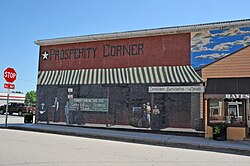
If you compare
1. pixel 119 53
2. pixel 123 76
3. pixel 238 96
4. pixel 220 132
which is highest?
pixel 119 53

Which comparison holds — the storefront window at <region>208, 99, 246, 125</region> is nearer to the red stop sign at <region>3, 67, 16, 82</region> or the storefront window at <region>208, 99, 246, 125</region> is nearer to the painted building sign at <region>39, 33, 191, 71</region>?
the painted building sign at <region>39, 33, 191, 71</region>

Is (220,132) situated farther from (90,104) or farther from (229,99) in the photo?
(90,104)

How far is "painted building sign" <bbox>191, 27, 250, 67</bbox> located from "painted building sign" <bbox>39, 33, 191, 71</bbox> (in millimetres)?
499

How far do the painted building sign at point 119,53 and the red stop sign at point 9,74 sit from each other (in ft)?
7.50

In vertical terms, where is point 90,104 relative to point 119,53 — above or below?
below

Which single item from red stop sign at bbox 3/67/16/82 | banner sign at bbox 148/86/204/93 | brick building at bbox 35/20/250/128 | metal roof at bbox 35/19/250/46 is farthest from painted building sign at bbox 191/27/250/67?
red stop sign at bbox 3/67/16/82

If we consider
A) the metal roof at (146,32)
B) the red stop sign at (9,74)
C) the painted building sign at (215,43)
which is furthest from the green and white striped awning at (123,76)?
the metal roof at (146,32)

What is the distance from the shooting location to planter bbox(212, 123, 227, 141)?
14203 mm

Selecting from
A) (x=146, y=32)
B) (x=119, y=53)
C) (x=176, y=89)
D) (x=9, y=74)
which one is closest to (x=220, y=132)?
(x=176, y=89)

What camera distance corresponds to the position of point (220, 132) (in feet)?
46.7

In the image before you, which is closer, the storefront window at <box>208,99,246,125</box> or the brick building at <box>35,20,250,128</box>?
the storefront window at <box>208,99,246,125</box>

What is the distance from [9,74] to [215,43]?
1380 centimetres

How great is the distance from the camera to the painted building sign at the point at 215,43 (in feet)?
51.0

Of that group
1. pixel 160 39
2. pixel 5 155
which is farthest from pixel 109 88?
pixel 5 155
